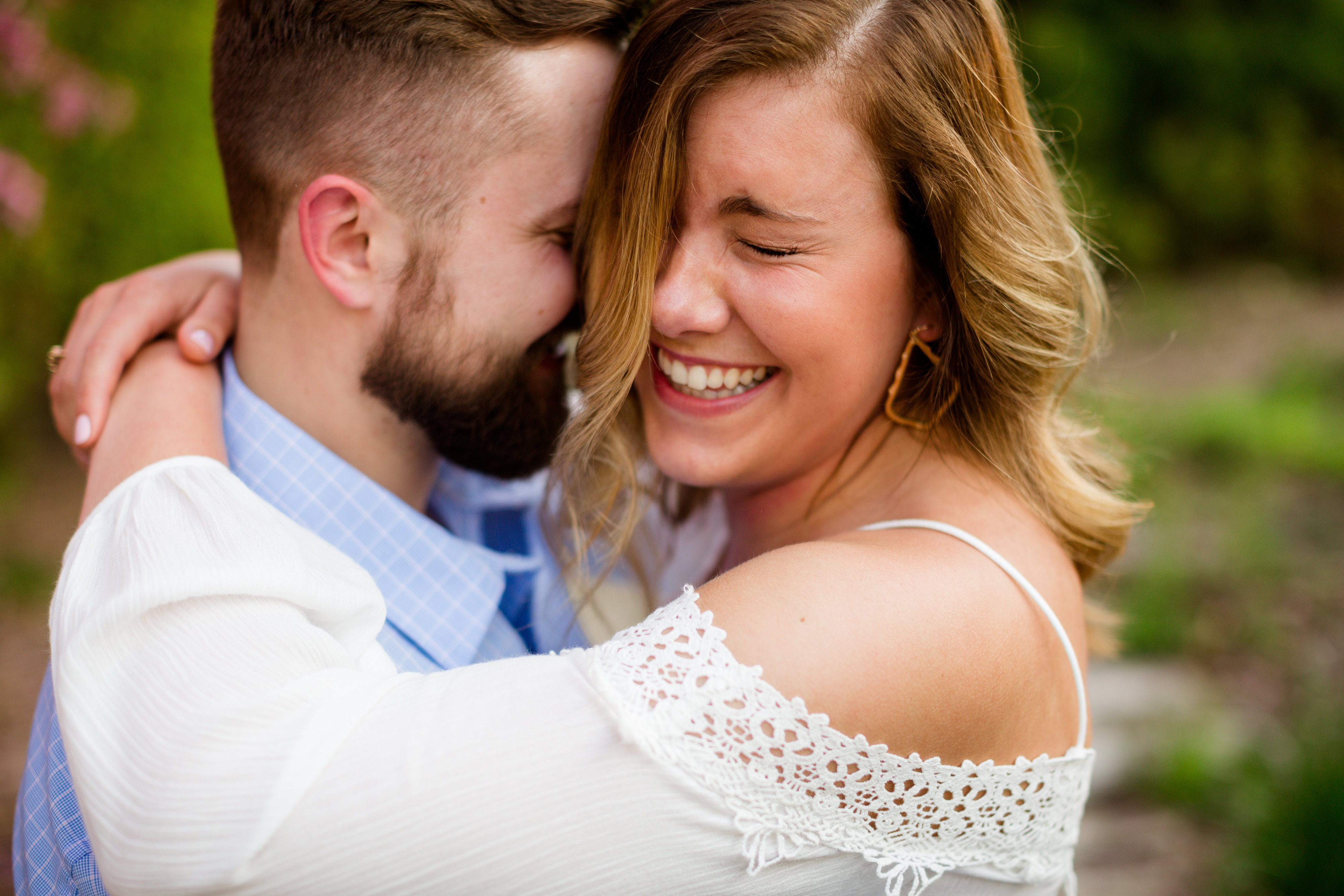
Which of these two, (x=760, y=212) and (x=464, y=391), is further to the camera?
(x=464, y=391)

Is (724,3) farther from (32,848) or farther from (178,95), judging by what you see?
(178,95)

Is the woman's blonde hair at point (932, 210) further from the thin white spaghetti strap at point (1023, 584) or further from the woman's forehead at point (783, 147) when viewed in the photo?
the thin white spaghetti strap at point (1023, 584)

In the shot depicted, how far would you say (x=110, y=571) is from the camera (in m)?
1.56

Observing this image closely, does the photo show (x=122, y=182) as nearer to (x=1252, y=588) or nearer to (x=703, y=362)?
(x=703, y=362)

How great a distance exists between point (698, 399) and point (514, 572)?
611 millimetres

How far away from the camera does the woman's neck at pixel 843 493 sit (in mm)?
2004

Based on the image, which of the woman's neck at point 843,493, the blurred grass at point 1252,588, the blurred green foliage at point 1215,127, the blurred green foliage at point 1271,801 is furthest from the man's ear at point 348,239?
the blurred green foliage at point 1215,127

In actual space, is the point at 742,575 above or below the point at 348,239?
below


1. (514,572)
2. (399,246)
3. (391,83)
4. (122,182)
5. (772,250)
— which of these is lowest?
(122,182)

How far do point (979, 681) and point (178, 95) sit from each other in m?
5.87

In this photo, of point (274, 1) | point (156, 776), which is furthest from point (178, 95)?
point (156, 776)

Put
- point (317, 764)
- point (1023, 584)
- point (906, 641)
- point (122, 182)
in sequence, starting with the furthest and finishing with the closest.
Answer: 1. point (122, 182)
2. point (1023, 584)
3. point (906, 641)
4. point (317, 764)

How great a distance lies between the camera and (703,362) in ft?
6.54

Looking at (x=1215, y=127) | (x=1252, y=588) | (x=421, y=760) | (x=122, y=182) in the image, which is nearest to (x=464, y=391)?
(x=421, y=760)
